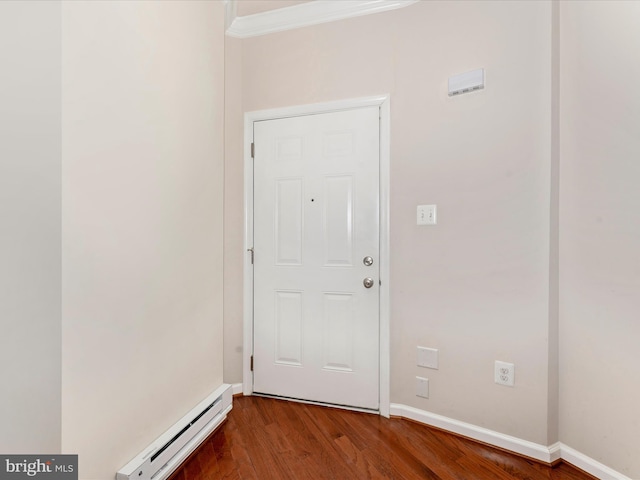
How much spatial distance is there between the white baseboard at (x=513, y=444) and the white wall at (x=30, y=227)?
5.70ft

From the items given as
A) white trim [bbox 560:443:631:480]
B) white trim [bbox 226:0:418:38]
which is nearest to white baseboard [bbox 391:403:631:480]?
white trim [bbox 560:443:631:480]

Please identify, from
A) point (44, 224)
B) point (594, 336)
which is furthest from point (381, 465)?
point (44, 224)

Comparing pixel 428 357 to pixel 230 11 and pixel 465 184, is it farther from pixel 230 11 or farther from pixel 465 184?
pixel 230 11

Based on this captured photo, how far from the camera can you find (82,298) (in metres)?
1.18

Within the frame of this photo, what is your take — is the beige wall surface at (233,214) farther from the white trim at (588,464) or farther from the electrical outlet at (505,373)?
the white trim at (588,464)

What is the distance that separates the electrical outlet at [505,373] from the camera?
69.8 inches

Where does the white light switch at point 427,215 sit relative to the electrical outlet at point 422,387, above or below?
above

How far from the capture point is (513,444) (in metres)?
1.75

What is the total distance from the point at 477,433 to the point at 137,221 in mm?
2023

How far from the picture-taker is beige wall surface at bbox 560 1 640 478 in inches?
56.9

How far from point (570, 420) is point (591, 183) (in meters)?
1.16

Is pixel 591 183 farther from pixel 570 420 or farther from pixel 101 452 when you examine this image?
pixel 101 452

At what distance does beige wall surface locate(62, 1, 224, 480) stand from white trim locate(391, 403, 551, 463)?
3.83 ft

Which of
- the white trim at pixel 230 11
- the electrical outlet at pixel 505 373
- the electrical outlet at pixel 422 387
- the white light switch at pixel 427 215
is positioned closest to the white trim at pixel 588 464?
the electrical outlet at pixel 505 373
